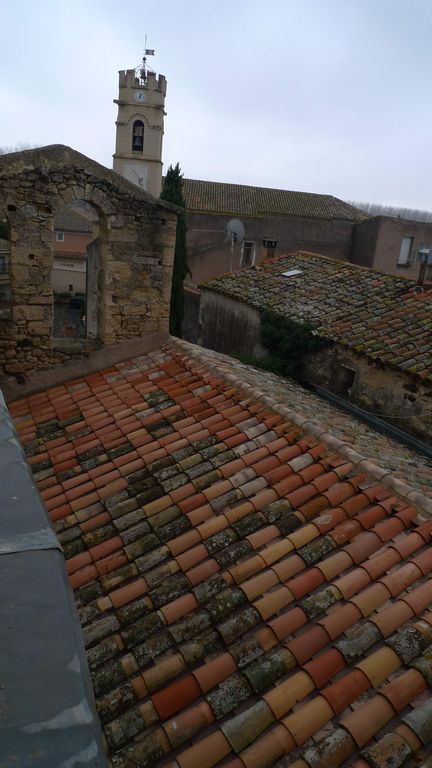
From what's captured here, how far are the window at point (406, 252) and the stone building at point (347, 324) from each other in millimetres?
14505

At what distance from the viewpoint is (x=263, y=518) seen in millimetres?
3977

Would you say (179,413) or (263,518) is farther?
(179,413)

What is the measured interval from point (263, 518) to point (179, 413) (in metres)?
2.00

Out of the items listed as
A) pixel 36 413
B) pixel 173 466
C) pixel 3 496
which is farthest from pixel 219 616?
pixel 36 413

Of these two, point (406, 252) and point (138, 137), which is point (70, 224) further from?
point (406, 252)

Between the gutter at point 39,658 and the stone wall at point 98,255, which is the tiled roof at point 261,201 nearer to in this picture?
the stone wall at point 98,255

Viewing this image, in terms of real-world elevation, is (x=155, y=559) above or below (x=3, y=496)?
below

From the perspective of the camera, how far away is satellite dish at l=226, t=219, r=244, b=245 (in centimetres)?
2238

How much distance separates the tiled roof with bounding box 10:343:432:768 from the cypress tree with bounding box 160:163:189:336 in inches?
492

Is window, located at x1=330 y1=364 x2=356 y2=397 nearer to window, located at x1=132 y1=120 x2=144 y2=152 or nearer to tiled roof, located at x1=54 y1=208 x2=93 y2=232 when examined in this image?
window, located at x1=132 y1=120 x2=144 y2=152

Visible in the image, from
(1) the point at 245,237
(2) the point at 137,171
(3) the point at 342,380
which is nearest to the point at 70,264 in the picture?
(2) the point at 137,171

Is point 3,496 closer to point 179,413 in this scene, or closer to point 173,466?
point 173,466

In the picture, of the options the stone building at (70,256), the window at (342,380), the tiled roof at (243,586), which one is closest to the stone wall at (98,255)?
the tiled roof at (243,586)

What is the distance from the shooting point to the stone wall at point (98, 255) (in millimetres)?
5938
